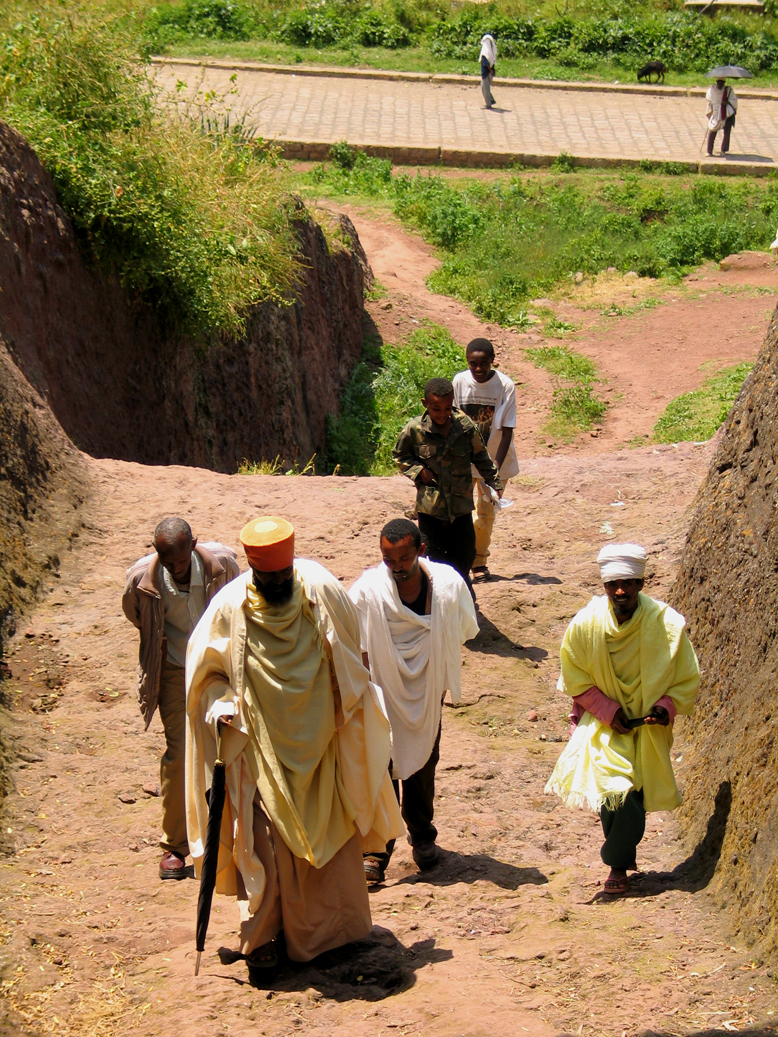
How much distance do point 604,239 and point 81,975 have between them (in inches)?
737

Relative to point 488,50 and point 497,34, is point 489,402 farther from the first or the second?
point 497,34

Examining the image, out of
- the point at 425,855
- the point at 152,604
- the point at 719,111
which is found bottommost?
the point at 425,855

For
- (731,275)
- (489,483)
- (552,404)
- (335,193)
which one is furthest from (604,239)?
(489,483)

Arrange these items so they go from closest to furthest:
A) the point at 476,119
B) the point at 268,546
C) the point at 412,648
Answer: the point at 268,546
the point at 412,648
the point at 476,119

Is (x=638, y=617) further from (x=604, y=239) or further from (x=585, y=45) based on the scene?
(x=585, y=45)

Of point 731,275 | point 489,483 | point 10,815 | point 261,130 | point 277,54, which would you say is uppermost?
point 277,54

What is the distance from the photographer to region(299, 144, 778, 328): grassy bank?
20.2m

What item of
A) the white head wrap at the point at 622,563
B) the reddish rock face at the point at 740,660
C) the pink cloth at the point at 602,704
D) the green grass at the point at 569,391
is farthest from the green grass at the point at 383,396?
the white head wrap at the point at 622,563

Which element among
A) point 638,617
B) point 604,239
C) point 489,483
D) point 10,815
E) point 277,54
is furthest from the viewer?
point 277,54

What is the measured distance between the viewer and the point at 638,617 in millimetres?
4664

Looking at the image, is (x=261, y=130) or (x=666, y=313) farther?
(x=261, y=130)

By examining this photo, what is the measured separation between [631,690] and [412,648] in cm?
91

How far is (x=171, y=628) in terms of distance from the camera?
5.12m

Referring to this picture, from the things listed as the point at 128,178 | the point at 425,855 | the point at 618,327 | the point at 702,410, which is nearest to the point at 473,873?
the point at 425,855
